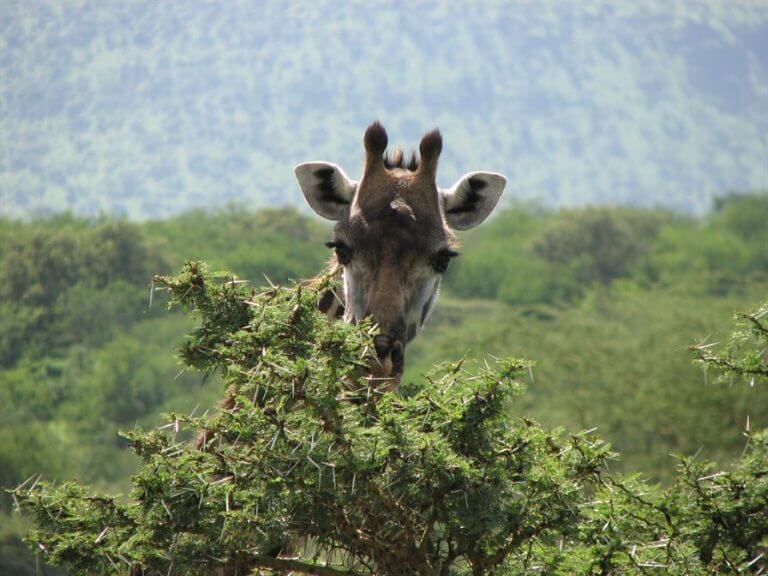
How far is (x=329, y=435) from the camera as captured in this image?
483 cm

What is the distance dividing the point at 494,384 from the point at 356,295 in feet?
9.43

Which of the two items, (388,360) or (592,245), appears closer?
(388,360)

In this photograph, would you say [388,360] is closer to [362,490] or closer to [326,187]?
[362,490]

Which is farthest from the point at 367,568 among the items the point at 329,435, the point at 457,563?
the point at 329,435

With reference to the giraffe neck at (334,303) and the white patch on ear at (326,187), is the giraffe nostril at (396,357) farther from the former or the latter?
the white patch on ear at (326,187)

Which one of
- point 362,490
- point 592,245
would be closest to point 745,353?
point 362,490

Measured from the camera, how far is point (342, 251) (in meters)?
7.87

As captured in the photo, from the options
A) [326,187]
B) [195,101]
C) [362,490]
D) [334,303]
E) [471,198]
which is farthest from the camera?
[195,101]

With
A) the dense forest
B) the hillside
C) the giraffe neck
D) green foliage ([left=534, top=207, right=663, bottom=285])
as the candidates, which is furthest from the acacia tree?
green foliage ([left=534, top=207, right=663, bottom=285])

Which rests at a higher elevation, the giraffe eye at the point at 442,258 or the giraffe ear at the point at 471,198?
the giraffe ear at the point at 471,198

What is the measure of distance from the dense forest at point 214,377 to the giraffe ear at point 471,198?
43.2 feet

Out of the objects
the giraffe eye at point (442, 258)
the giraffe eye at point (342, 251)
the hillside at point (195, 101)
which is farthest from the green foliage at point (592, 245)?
the giraffe eye at point (342, 251)

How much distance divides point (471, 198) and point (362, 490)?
14.2 feet

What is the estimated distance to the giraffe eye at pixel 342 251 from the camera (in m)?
7.83
